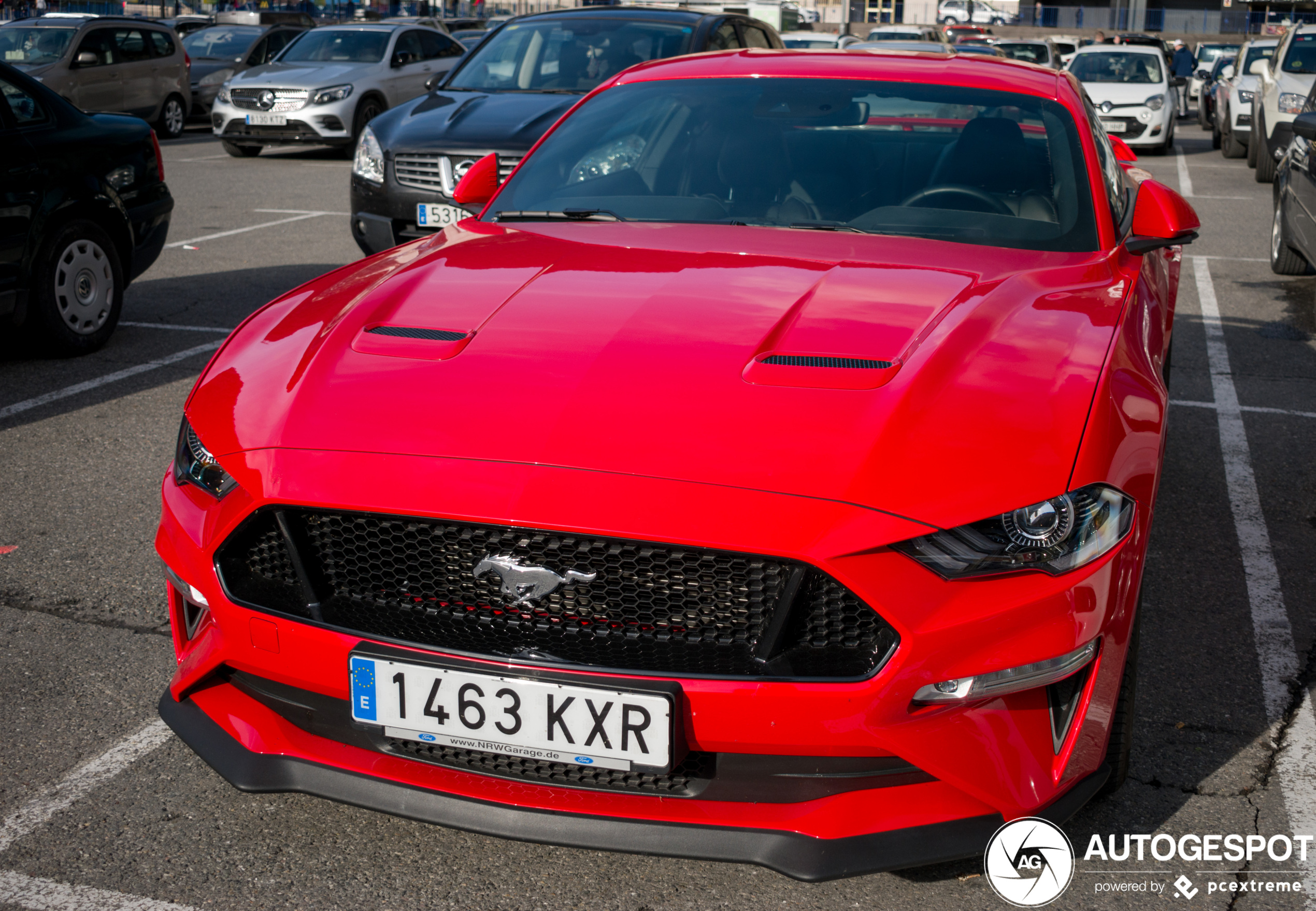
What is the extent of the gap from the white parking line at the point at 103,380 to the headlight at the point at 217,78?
48.4ft

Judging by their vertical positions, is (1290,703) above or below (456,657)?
below

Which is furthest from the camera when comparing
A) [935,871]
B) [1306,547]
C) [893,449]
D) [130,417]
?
[130,417]

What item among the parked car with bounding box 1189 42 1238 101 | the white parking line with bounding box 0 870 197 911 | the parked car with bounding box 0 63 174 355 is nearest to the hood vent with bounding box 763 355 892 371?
the white parking line with bounding box 0 870 197 911

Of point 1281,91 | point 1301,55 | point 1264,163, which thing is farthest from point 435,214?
point 1301,55

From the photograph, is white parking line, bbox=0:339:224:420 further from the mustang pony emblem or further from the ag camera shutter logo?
the ag camera shutter logo

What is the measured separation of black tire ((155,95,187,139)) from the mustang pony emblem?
57.1 feet

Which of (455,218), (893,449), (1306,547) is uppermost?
(893,449)

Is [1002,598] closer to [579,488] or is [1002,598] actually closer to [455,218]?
[579,488]

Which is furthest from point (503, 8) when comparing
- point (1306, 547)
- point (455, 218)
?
point (1306, 547)

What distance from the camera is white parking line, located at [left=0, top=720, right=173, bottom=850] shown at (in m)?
2.54

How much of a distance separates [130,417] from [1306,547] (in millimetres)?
4621

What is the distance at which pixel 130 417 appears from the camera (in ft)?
17.6

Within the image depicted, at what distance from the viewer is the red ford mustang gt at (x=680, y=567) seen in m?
2.00

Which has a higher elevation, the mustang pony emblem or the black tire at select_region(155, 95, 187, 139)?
the mustang pony emblem
